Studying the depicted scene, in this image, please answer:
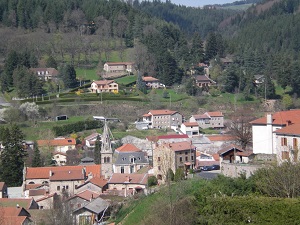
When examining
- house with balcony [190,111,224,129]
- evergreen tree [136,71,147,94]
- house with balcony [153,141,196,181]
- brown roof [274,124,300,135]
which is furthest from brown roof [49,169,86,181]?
evergreen tree [136,71,147,94]

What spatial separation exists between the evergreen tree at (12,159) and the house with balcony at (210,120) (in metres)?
15.9

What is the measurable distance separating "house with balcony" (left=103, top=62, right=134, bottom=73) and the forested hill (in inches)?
3666

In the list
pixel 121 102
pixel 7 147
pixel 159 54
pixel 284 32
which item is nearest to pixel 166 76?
pixel 159 54

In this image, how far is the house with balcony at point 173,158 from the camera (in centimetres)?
2930

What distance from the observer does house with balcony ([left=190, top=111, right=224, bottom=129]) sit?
174 feet

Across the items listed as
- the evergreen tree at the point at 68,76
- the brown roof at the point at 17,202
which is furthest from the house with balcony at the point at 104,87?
the brown roof at the point at 17,202

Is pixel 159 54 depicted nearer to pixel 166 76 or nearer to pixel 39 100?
pixel 166 76

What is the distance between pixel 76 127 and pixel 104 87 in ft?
33.9

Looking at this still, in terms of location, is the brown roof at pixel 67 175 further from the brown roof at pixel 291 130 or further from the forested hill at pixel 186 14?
the forested hill at pixel 186 14

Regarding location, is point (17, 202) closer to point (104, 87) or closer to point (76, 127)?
point (76, 127)

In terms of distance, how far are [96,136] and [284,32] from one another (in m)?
52.9

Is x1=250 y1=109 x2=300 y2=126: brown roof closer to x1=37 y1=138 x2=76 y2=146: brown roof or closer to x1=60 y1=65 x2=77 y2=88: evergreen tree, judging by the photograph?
x1=37 y1=138 x2=76 y2=146: brown roof

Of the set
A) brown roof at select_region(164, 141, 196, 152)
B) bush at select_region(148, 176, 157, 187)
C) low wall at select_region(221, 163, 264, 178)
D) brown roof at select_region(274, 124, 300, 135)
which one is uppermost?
brown roof at select_region(274, 124, 300, 135)

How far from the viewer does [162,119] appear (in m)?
53.7
